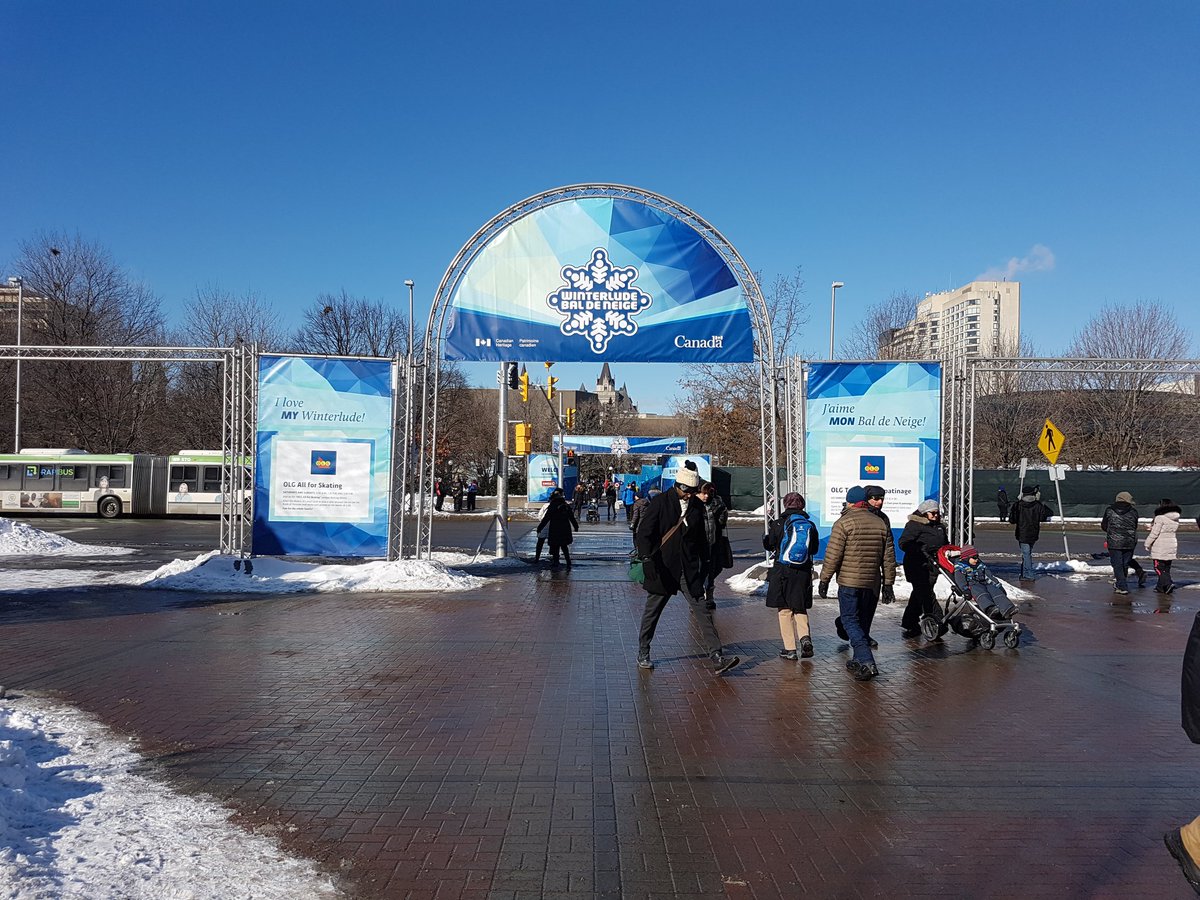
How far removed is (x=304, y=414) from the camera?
14.9m

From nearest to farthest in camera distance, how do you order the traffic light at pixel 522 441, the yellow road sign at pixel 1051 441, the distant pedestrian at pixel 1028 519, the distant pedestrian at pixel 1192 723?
1. the distant pedestrian at pixel 1192 723
2. the distant pedestrian at pixel 1028 519
3. the yellow road sign at pixel 1051 441
4. the traffic light at pixel 522 441

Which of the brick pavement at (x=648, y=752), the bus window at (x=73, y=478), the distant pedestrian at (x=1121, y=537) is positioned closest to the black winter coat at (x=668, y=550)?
the brick pavement at (x=648, y=752)

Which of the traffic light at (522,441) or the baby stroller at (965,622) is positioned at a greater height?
the traffic light at (522,441)

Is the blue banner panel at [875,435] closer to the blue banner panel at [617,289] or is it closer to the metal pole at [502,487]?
the blue banner panel at [617,289]

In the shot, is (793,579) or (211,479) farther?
(211,479)

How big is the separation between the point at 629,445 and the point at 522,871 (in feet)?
138

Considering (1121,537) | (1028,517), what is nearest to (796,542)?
(1121,537)

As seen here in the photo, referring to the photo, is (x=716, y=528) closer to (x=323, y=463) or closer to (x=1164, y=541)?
(x=323, y=463)

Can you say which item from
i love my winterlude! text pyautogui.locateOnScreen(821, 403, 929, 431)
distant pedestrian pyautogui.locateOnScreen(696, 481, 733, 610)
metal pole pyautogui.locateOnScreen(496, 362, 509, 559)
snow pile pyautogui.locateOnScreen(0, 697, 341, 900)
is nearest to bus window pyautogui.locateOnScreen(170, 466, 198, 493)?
metal pole pyautogui.locateOnScreen(496, 362, 509, 559)

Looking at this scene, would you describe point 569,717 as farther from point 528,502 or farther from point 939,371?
point 528,502

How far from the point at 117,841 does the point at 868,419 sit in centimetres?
1250

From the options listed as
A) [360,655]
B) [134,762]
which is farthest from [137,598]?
[134,762]

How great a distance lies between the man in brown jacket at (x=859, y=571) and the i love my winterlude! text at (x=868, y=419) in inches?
258

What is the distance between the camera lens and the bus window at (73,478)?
34594mm
